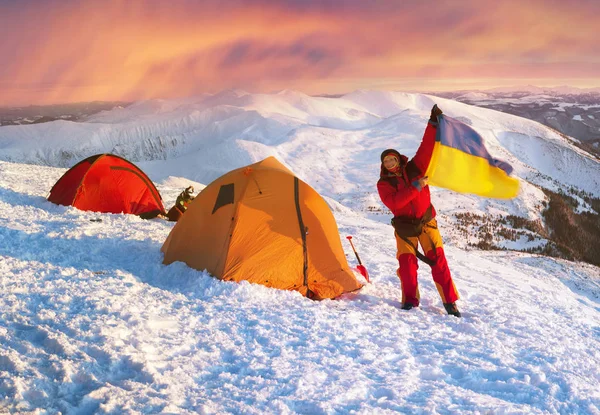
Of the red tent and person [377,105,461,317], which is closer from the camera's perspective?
person [377,105,461,317]

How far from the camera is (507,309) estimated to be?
825 centimetres

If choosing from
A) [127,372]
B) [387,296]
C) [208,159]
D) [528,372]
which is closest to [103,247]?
[127,372]

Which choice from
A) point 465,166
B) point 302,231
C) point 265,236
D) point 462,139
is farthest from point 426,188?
point 265,236

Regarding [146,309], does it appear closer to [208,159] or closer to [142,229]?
[142,229]

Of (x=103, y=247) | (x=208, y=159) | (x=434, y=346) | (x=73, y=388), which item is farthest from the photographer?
(x=208, y=159)

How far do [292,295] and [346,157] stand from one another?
70.1 meters

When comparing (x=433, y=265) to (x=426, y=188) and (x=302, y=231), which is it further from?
(x=302, y=231)

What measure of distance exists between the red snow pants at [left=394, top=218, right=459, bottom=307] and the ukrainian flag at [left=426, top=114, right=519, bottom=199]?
0.89 m

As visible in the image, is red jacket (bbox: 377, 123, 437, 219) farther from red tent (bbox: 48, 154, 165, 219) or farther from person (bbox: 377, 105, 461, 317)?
red tent (bbox: 48, 154, 165, 219)

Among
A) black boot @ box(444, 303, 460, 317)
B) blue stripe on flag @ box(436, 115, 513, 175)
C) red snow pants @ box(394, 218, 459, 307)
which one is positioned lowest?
black boot @ box(444, 303, 460, 317)

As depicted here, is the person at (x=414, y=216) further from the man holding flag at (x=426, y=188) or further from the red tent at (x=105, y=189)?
the red tent at (x=105, y=189)

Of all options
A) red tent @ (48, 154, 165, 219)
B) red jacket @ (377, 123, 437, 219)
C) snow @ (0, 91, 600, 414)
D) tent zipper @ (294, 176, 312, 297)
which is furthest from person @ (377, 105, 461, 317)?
red tent @ (48, 154, 165, 219)

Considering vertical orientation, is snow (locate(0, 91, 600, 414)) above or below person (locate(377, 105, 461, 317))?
below

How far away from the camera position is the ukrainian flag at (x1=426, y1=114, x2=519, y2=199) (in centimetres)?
761
